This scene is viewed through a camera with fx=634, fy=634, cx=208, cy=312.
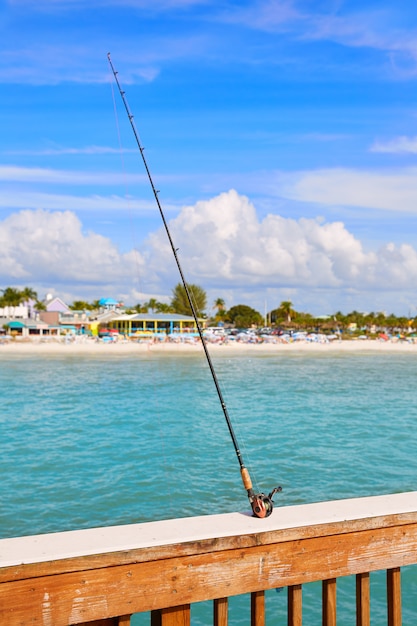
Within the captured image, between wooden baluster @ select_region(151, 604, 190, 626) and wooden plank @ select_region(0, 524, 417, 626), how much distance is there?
44 millimetres

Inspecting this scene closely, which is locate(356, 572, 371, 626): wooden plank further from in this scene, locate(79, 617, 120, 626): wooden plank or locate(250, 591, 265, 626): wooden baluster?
locate(79, 617, 120, 626): wooden plank

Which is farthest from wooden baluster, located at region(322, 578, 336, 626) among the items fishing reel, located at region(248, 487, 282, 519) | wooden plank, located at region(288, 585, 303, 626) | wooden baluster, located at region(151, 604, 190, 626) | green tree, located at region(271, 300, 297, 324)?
green tree, located at region(271, 300, 297, 324)

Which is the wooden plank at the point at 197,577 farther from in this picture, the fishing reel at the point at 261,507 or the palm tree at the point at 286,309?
the palm tree at the point at 286,309

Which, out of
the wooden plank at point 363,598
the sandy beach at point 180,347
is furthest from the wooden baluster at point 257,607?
the sandy beach at point 180,347

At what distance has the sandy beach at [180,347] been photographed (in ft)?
246

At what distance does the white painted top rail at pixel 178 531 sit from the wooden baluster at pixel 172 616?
Answer: 27cm

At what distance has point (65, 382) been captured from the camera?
38.0m

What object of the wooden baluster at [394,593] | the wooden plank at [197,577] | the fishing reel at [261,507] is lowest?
the wooden baluster at [394,593]

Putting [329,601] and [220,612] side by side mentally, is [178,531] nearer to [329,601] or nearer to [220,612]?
[220,612]

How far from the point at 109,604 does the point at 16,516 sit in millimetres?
8662

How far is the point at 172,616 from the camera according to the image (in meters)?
2.28

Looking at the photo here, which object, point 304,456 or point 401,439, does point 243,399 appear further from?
point 304,456

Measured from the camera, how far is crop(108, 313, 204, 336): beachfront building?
309ft

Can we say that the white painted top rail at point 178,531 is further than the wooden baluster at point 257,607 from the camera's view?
No
